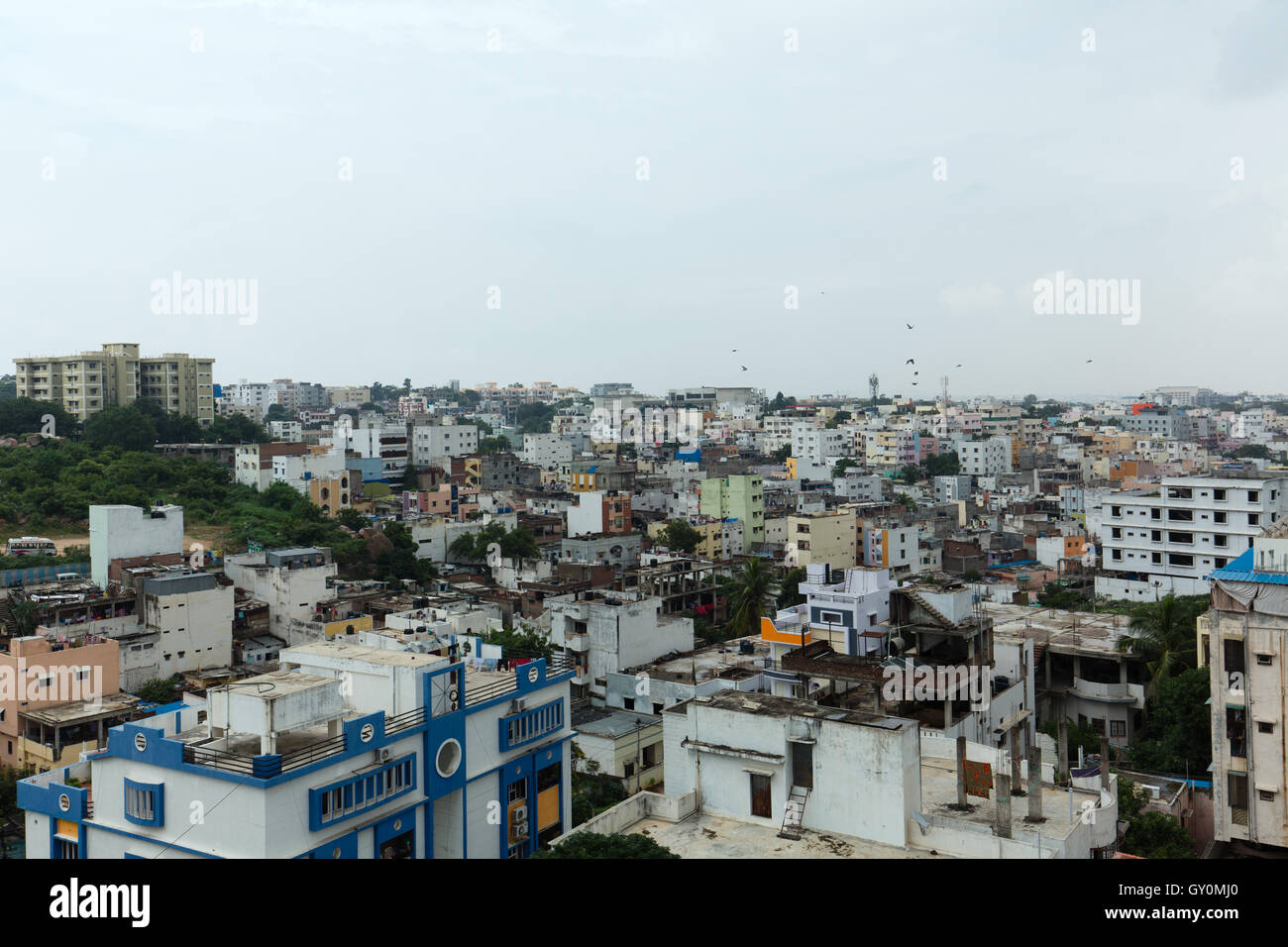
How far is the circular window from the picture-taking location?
8633mm

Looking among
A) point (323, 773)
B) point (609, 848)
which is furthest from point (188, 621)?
point (609, 848)

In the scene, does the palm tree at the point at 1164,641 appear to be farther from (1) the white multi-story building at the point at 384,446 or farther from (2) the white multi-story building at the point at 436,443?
(2) the white multi-story building at the point at 436,443

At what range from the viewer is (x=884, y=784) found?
7090 mm

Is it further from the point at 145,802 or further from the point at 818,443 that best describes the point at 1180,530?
the point at 818,443

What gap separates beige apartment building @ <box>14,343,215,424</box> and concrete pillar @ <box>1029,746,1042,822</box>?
103 feet

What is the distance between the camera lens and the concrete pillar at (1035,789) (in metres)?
7.20

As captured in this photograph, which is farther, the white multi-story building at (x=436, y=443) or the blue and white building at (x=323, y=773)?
the white multi-story building at (x=436, y=443)

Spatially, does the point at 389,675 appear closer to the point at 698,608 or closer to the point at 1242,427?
the point at 698,608

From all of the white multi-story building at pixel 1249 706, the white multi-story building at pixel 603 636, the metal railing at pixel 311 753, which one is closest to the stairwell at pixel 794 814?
the metal railing at pixel 311 753

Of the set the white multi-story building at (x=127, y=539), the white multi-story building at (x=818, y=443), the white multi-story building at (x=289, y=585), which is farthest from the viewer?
the white multi-story building at (x=818, y=443)

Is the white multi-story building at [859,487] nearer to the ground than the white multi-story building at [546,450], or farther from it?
nearer to the ground

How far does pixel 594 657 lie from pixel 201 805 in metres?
8.11

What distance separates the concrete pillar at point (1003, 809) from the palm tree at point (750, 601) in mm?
11351
